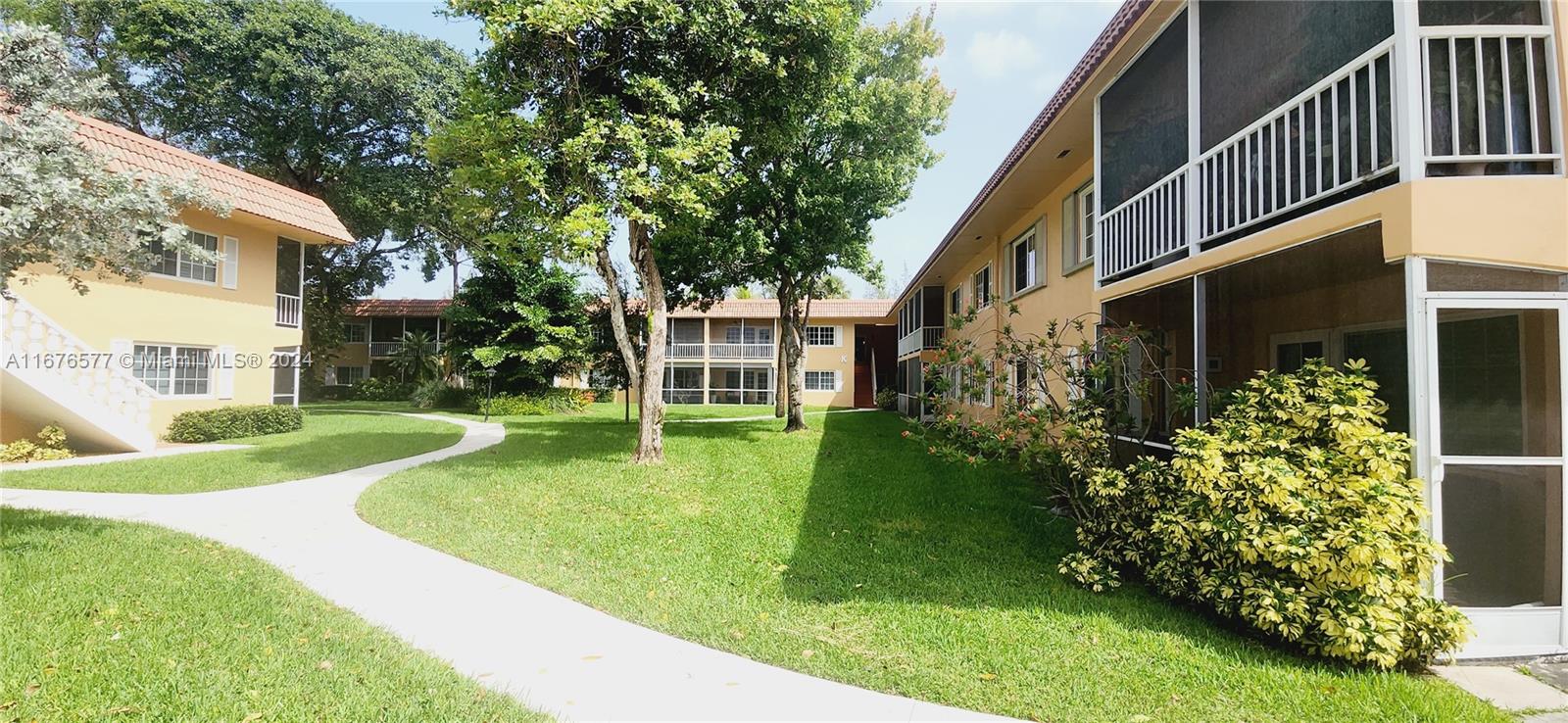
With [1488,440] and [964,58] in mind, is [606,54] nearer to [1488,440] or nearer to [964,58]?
[964,58]

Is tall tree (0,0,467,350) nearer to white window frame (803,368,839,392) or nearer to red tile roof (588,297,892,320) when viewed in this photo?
red tile roof (588,297,892,320)

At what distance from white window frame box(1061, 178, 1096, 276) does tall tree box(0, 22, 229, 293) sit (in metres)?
9.85

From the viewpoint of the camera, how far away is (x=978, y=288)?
16000 mm

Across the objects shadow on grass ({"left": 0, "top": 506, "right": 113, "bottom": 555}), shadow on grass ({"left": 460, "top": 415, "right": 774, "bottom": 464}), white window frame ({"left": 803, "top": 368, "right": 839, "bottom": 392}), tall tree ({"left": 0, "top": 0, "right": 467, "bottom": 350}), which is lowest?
shadow on grass ({"left": 0, "top": 506, "right": 113, "bottom": 555})

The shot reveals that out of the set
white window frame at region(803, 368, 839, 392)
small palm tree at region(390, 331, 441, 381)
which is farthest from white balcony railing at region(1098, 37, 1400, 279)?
small palm tree at region(390, 331, 441, 381)

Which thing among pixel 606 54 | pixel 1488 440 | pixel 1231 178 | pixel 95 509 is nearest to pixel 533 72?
pixel 606 54

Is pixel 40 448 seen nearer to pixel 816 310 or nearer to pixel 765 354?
pixel 765 354

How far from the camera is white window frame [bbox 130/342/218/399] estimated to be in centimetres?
1323

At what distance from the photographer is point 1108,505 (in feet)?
17.4

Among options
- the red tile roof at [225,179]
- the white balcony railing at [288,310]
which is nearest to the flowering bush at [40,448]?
the red tile roof at [225,179]

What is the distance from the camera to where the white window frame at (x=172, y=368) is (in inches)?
521

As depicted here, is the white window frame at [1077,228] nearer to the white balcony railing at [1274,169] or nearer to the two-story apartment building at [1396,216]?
the white balcony railing at [1274,169]

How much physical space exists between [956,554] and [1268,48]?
5354mm

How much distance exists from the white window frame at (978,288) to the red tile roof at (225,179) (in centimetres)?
1428
